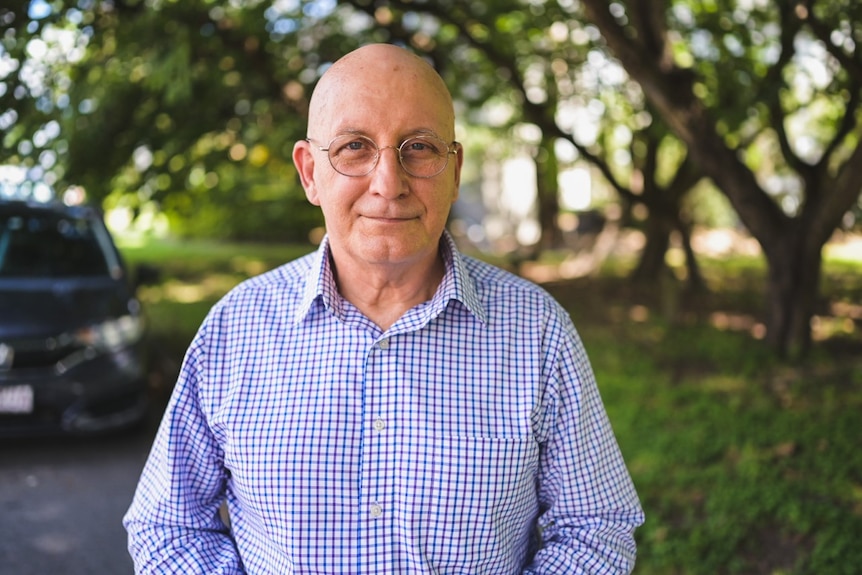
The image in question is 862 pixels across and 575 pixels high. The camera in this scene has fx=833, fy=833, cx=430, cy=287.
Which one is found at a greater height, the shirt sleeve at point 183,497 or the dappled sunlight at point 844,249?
the shirt sleeve at point 183,497

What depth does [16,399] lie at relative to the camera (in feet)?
17.3

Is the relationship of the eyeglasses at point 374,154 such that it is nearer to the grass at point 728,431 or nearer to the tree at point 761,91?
the grass at point 728,431

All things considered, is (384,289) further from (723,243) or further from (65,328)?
(723,243)

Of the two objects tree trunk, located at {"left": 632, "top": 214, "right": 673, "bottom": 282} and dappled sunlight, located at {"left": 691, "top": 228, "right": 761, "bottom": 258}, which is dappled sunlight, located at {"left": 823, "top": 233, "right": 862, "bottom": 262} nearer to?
dappled sunlight, located at {"left": 691, "top": 228, "right": 761, "bottom": 258}

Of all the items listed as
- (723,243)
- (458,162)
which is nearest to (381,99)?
(458,162)

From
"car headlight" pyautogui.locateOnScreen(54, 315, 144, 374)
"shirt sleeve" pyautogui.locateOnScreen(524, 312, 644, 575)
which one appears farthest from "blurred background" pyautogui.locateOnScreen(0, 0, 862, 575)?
"shirt sleeve" pyautogui.locateOnScreen(524, 312, 644, 575)

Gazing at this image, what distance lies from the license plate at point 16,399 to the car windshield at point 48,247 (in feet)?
3.36

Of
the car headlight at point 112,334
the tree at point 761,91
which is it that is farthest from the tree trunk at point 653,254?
the car headlight at point 112,334

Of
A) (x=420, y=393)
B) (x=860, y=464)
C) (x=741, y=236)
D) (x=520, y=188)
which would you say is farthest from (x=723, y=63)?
(x=520, y=188)

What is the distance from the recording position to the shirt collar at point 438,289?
6.44 feet

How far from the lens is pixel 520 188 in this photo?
25.9 meters

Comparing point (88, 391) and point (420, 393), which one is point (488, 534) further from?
point (88, 391)

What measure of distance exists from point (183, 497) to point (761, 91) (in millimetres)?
5437

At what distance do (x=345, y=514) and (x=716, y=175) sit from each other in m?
5.28
